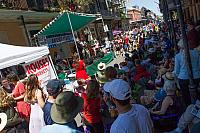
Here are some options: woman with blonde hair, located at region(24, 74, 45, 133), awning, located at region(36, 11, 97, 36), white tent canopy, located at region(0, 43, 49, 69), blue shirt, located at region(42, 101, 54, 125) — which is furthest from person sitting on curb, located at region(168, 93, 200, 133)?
awning, located at region(36, 11, 97, 36)

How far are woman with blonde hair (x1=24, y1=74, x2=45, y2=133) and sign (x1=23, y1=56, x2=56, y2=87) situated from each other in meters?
2.51

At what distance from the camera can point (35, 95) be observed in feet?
18.6

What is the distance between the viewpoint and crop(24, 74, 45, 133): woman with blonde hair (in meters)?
5.02

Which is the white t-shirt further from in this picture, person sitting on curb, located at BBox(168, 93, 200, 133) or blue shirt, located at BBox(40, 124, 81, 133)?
person sitting on curb, located at BBox(168, 93, 200, 133)

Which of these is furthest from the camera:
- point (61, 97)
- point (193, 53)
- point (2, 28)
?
point (2, 28)

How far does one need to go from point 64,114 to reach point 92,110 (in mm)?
2036

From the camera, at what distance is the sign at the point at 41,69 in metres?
8.51

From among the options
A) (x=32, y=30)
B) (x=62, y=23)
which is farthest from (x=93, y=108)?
(x=32, y=30)

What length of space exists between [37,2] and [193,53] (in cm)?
1701

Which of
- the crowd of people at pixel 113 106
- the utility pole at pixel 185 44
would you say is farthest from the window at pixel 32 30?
the utility pole at pixel 185 44

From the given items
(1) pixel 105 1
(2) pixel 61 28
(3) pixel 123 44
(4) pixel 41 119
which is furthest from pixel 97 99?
(1) pixel 105 1

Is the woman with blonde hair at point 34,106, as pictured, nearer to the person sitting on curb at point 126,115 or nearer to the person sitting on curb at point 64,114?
the person sitting on curb at point 64,114

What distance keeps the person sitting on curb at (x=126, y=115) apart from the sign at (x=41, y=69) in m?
5.57

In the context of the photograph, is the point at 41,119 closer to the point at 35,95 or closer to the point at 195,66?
the point at 35,95
